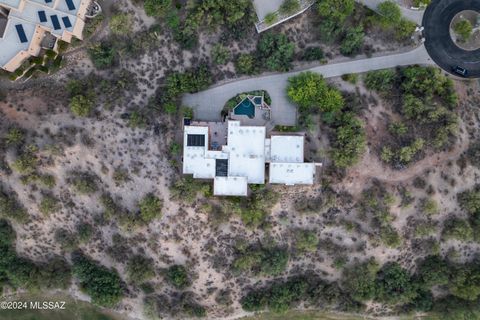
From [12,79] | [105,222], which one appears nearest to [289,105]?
[105,222]

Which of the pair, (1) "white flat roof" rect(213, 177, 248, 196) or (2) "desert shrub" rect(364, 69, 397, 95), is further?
(2) "desert shrub" rect(364, 69, 397, 95)

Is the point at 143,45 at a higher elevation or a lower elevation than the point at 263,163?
higher

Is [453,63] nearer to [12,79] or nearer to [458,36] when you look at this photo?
[458,36]

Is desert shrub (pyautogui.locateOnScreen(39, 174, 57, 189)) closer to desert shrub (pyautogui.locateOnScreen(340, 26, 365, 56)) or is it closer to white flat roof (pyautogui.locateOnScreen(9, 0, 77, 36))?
white flat roof (pyautogui.locateOnScreen(9, 0, 77, 36))

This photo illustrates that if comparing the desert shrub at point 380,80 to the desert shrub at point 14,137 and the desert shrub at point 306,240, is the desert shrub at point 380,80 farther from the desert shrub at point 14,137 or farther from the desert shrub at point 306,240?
the desert shrub at point 14,137

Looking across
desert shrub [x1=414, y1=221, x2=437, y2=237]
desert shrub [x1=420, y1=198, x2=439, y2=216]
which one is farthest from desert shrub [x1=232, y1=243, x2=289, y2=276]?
desert shrub [x1=420, y1=198, x2=439, y2=216]

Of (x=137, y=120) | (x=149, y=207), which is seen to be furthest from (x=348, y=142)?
(x=137, y=120)
